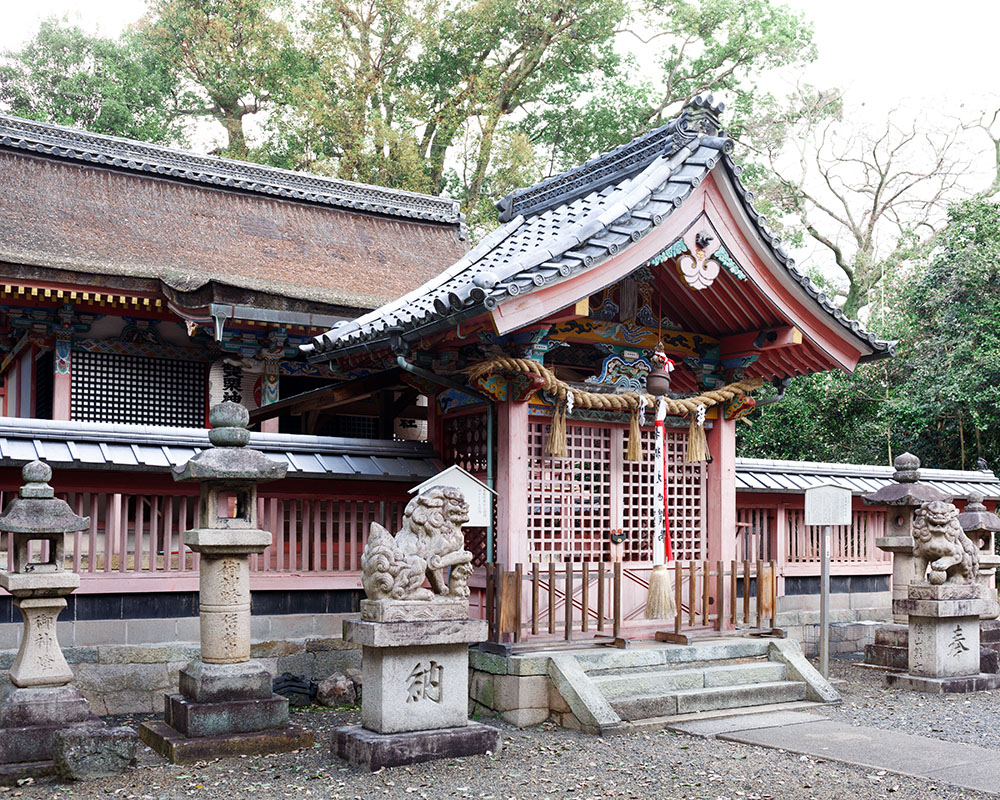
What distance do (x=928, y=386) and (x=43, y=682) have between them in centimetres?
1608

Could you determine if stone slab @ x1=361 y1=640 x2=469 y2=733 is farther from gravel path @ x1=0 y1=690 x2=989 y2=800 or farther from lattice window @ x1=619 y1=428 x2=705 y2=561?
lattice window @ x1=619 y1=428 x2=705 y2=561

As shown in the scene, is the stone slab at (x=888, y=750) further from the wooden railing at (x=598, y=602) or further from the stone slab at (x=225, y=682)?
the stone slab at (x=225, y=682)

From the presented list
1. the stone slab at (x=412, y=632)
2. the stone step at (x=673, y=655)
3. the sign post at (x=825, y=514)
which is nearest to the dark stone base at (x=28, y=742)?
the stone slab at (x=412, y=632)

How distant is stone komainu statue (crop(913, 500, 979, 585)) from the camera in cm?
1042

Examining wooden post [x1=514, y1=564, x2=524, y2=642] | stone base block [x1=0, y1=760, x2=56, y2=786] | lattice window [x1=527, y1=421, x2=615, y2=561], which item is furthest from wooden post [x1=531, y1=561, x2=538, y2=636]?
stone base block [x1=0, y1=760, x2=56, y2=786]

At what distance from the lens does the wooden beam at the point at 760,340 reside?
10141 millimetres

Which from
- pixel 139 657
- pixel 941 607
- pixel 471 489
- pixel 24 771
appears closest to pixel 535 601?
pixel 471 489

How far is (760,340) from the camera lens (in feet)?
34.3

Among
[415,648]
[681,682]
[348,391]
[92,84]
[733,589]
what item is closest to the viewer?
[415,648]

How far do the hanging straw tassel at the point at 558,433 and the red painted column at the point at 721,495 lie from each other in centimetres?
214

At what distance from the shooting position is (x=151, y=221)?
1477cm

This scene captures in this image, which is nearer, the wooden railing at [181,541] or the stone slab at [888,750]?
the stone slab at [888,750]

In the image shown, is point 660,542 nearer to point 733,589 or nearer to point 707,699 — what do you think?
point 733,589

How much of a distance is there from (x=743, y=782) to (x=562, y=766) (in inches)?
50.7
